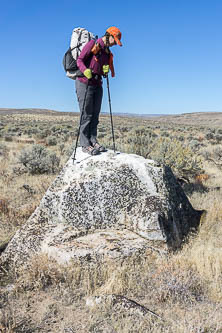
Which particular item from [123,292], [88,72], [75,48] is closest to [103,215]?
[123,292]

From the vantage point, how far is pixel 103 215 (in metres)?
3.95

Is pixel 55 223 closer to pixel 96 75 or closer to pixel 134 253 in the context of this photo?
pixel 134 253

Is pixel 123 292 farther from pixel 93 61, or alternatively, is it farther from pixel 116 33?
pixel 116 33

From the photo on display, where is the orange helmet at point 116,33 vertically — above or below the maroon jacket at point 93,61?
above

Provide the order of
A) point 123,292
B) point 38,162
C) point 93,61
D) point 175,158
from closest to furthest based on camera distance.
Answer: point 123,292 < point 93,61 < point 175,158 < point 38,162

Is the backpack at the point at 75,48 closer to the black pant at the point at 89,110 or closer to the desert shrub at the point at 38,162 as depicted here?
the black pant at the point at 89,110

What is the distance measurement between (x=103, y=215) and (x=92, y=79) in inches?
85.8

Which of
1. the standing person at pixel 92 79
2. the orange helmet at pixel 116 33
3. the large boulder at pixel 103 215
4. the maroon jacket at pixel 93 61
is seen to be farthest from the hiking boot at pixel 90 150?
the orange helmet at pixel 116 33

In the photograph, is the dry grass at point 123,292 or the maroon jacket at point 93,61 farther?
the maroon jacket at point 93,61

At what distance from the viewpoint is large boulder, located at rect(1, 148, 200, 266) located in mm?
3689

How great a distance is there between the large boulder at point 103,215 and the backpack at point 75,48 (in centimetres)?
154

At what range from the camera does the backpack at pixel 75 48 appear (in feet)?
14.5

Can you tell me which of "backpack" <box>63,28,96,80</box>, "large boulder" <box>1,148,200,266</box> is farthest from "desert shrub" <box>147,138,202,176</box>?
"backpack" <box>63,28,96,80</box>

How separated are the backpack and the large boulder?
154cm
